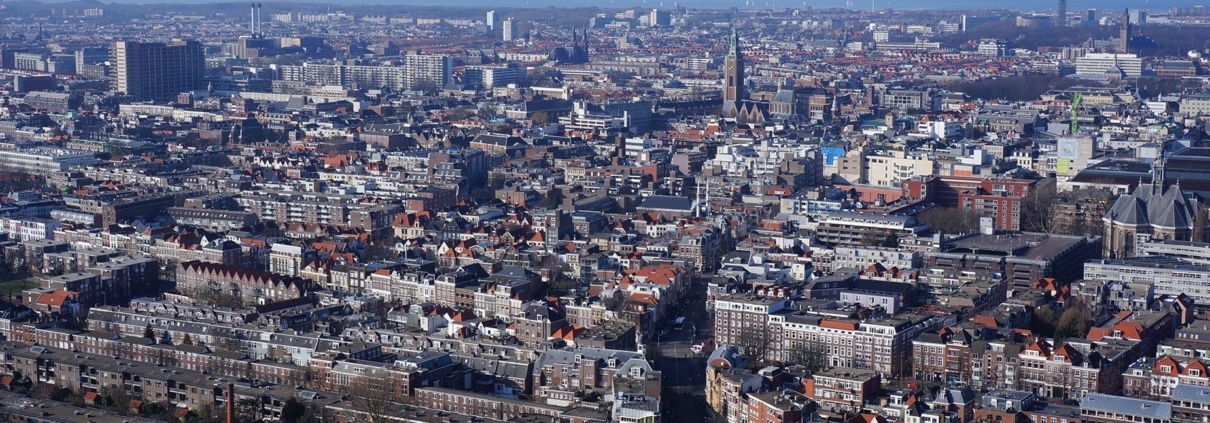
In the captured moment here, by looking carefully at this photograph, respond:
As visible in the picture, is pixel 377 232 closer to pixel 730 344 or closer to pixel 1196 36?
pixel 730 344

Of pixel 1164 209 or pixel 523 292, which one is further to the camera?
pixel 1164 209

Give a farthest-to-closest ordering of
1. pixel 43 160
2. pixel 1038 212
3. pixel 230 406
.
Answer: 1. pixel 43 160
2. pixel 1038 212
3. pixel 230 406

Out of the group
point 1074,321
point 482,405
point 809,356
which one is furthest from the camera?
point 1074,321

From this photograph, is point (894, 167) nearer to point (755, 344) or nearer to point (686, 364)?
point (755, 344)

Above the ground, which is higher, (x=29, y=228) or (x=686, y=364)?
(x=29, y=228)

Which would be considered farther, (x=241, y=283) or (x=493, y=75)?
(x=493, y=75)

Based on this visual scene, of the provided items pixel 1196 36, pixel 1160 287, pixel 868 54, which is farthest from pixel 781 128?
pixel 1196 36

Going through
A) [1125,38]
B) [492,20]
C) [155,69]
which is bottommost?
[155,69]

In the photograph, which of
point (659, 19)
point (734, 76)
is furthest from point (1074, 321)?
point (659, 19)
